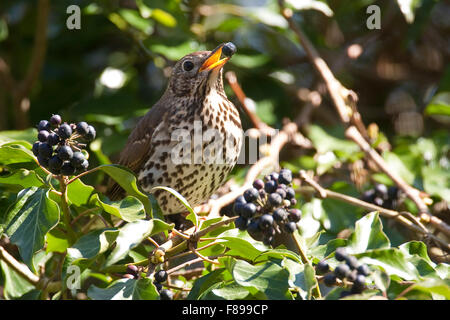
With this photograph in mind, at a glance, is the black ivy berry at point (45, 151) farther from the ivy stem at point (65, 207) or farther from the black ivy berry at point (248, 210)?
the black ivy berry at point (248, 210)

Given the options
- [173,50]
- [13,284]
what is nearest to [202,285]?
[13,284]

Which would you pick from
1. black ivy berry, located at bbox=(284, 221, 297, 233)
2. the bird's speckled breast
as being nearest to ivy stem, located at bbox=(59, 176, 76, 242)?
the bird's speckled breast

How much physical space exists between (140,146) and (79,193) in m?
0.94

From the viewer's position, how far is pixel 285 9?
158 inches

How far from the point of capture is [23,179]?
259 cm

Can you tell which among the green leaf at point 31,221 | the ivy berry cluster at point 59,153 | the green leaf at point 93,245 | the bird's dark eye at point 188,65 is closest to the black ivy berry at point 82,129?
the ivy berry cluster at point 59,153

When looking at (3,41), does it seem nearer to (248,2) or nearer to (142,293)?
(248,2)

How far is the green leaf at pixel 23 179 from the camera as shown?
102 inches

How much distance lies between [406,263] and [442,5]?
11.5ft

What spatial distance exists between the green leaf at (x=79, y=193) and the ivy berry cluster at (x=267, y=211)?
64 centimetres

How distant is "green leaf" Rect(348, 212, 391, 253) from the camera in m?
2.21

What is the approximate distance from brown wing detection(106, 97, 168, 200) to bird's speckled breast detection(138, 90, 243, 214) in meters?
0.05

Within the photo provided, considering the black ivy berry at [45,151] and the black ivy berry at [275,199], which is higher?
the black ivy berry at [45,151]
